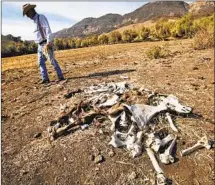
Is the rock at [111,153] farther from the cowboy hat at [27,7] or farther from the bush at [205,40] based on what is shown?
the bush at [205,40]

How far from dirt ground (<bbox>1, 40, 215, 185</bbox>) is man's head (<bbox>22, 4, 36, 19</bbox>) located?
3.54ft

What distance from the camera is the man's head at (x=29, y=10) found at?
5.77 meters

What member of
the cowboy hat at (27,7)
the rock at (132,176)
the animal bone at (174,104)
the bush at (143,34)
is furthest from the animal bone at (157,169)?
the bush at (143,34)

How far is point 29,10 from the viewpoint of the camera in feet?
19.2

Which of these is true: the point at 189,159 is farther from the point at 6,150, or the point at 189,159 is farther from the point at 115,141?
the point at 6,150

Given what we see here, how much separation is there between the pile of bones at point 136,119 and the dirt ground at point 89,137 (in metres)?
0.08

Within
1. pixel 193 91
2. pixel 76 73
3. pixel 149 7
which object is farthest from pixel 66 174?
pixel 149 7

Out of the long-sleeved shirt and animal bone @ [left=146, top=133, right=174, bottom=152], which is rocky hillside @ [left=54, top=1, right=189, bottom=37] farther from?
animal bone @ [left=146, top=133, right=174, bottom=152]

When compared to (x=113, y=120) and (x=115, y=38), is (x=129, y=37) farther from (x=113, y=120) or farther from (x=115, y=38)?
(x=113, y=120)

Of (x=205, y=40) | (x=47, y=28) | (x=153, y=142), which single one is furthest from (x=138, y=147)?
(x=205, y=40)

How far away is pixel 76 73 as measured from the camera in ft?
22.1

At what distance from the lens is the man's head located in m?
5.77

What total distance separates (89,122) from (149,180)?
1124 mm

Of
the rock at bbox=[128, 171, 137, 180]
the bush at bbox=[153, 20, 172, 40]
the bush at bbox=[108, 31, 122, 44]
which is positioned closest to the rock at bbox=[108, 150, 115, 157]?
the rock at bbox=[128, 171, 137, 180]
